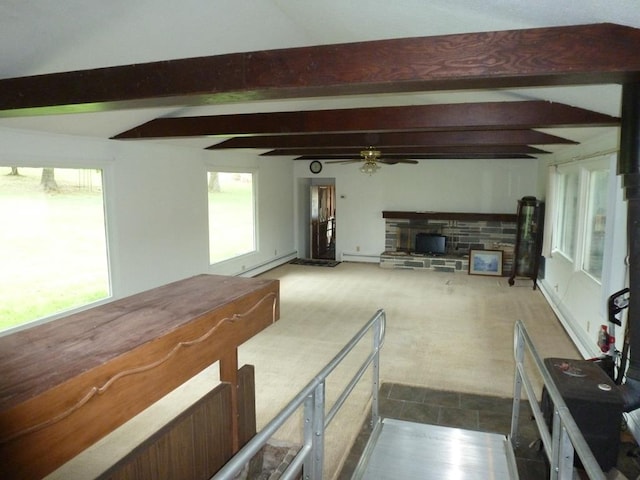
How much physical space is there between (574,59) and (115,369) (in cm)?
204

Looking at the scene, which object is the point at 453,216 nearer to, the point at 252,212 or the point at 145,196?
the point at 252,212

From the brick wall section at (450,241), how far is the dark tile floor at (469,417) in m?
5.08

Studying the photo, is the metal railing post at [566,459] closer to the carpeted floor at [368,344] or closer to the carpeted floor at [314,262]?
the carpeted floor at [368,344]

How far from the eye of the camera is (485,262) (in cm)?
812

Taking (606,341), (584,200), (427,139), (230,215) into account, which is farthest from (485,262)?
(606,341)

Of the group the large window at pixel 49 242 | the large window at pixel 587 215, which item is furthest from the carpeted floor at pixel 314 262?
the large window at pixel 49 242

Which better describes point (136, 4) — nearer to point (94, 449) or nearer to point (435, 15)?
point (435, 15)

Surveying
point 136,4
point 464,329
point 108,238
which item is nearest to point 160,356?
point 136,4

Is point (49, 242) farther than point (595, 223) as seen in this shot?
No

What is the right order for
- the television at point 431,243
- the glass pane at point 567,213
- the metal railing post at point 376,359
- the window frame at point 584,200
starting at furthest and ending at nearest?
the television at point 431,243 < the glass pane at point 567,213 < the window frame at point 584,200 < the metal railing post at point 376,359

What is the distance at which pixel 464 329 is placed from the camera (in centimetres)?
517

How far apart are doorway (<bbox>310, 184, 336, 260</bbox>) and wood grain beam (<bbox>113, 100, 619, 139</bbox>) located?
5.85m

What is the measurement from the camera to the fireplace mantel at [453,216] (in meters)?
8.10

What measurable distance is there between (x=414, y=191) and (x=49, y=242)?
666cm
